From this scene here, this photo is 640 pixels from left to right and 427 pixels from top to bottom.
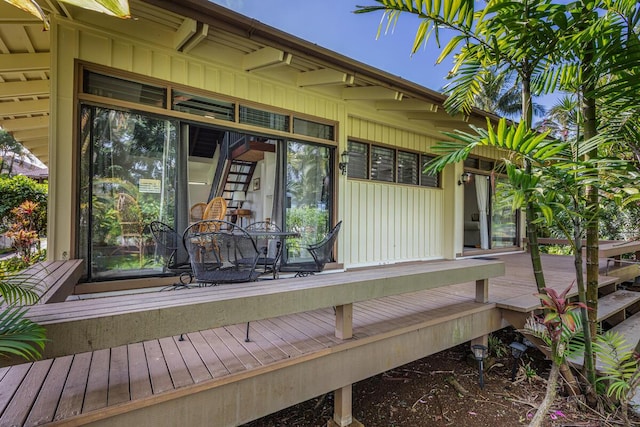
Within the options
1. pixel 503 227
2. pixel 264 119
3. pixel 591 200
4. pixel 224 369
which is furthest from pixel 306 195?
pixel 503 227

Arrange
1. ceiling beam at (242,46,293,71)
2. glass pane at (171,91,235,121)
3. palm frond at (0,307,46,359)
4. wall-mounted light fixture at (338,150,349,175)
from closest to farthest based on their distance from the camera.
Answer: palm frond at (0,307,46,359), ceiling beam at (242,46,293,71), glass pane at (171,91,235,121), wall-mounted light fixture at (338,150,349,175)

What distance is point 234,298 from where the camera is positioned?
1.69m

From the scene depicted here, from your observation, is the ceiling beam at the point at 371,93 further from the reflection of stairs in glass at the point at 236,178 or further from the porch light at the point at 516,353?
the porch light at the point at 516,353

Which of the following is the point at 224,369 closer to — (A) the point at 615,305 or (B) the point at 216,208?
(B) the point at 216,208

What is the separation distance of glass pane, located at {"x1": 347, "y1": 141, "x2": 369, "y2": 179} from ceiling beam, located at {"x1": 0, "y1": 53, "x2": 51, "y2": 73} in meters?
4.23

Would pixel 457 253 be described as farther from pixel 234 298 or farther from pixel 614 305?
pixel 234 298

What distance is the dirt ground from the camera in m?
2.39

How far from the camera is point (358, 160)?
18.0 feet

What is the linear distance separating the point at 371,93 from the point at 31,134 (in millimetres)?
8071

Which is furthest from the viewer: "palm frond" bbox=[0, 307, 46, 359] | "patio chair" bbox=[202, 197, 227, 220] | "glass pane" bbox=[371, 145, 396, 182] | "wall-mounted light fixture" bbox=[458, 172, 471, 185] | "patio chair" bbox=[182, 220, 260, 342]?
"wall-mounted light fixture" bbox=[458, 172, 471, 185]

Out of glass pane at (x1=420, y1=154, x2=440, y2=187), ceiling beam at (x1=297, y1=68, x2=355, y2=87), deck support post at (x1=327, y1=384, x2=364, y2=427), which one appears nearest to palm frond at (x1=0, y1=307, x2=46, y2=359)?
deck support post at (x1=327, y1=384, x2=364, y2=427)

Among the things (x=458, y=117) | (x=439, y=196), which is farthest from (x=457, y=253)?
(x=458, y=117)

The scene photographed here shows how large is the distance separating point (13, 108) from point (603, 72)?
803 cm

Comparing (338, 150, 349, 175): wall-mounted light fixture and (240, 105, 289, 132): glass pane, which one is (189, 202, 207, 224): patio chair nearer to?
(240, 105, 289, 132): glass pane
